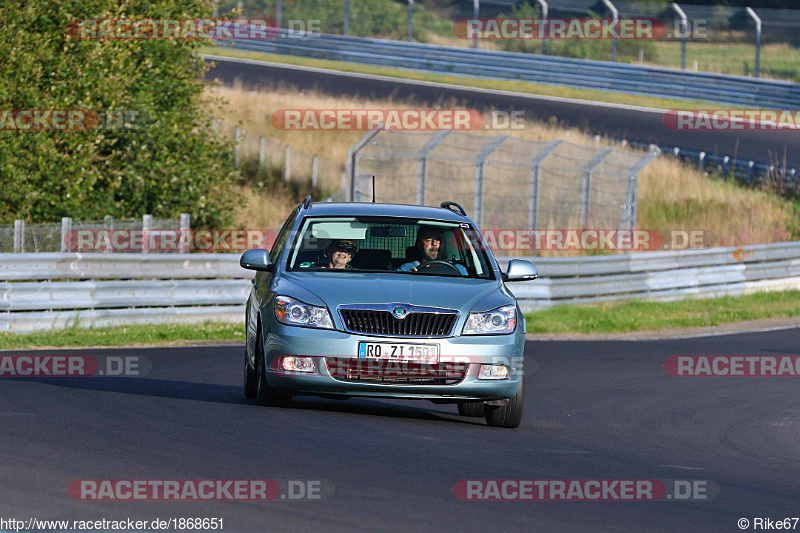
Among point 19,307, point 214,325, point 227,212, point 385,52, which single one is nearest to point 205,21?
point 227,212

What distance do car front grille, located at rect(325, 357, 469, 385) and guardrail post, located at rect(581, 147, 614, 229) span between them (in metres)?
17.2

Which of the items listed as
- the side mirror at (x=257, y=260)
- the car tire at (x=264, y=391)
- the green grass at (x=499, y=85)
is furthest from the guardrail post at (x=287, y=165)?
the car tire at (x=264, y=391)

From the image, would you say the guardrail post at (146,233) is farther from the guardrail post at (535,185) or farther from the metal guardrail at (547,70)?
the metal guardrail at (547,70)

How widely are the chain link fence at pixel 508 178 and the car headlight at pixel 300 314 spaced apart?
1510 cm

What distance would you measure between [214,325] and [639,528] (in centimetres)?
1382

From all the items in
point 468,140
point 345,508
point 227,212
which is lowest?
point 227,212

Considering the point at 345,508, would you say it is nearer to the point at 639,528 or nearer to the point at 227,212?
the point at 639,528

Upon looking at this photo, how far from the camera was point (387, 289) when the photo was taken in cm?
996

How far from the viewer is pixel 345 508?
673cm

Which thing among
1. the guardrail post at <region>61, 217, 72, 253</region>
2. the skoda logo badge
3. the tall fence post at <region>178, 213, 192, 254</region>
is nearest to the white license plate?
the skoda logo badge

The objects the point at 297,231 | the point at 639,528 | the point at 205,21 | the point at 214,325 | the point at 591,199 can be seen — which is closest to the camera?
the point at 639,528

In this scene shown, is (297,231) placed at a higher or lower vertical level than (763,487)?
higher

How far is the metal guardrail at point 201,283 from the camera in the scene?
17750mm

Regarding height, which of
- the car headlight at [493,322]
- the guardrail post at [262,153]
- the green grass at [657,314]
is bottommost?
the green grass at [657,314]
